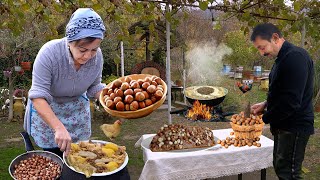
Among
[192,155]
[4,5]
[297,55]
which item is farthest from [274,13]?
[4,5]

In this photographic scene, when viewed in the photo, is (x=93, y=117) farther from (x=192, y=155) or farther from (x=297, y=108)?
(x=297, y=108)

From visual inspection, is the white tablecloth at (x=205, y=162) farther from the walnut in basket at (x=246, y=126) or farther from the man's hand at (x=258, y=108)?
the man's hand at (x=258, y=108)

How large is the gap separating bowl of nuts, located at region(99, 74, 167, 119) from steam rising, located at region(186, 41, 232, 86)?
918 cm

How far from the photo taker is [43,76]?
1.94 m

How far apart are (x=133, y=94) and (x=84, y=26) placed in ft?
1.81

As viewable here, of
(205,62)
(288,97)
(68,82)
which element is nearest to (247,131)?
(288,97)

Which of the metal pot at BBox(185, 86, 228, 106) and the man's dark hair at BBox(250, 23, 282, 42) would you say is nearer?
the man's dark hair at BBox(250, 23, 282, 42)

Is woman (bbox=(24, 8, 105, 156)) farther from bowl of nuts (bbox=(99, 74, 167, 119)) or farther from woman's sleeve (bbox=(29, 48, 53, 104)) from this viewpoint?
bowl of nuts (bbox=(99, 74, 167, 119))

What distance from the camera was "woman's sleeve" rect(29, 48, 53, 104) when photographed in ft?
6.29

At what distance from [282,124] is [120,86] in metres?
1.45

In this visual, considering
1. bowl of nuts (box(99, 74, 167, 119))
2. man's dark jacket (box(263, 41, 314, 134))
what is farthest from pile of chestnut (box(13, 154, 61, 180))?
man's dark jacket (box(263, 41, 314, 134))

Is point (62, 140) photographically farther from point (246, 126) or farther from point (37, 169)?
point (246, 126)

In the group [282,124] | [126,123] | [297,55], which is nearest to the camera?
[297,55]

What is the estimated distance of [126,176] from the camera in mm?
1785
